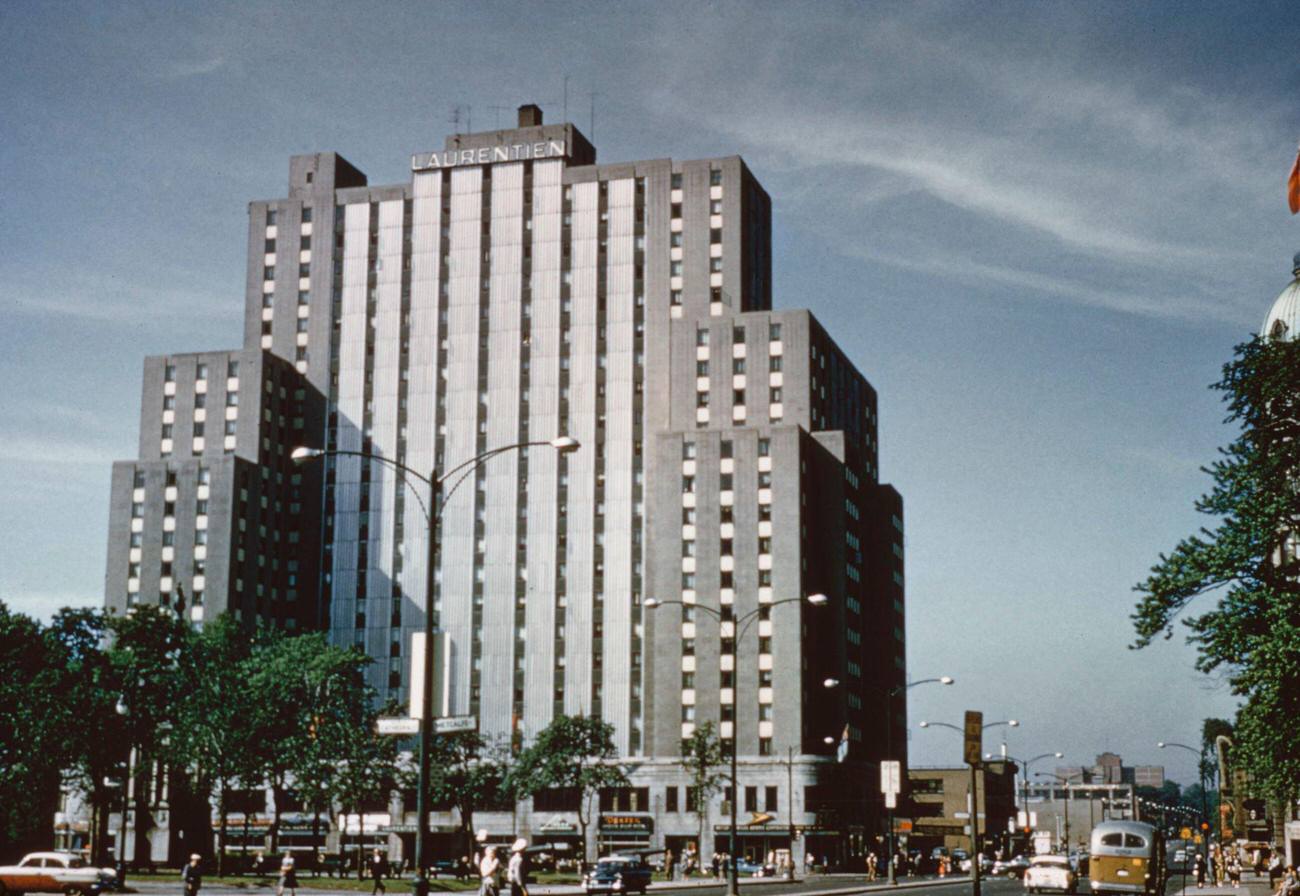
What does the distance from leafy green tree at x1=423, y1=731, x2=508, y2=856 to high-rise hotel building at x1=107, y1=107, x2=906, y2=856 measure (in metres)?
18.1

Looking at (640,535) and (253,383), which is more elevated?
(253,383)

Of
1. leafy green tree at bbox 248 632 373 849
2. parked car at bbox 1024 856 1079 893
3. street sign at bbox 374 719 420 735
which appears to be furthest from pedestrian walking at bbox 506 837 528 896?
leafy green tree at bbox 248 632 373 849

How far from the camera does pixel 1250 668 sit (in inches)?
1764

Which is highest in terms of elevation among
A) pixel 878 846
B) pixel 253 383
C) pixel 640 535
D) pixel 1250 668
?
pixel 253 383

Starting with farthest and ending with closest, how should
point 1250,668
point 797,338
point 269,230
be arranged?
point 269,230, point 797,338, point 1250,668

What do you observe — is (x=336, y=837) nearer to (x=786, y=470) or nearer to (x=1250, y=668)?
(x=786, y=470)

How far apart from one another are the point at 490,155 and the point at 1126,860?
125691 millimetres

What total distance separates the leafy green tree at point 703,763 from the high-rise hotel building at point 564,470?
162 inches

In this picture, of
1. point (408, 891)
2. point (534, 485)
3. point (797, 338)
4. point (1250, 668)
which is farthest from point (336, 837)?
point (1250, 668)

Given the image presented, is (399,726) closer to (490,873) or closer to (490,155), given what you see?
(490,873)

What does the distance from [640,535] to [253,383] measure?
4631cm

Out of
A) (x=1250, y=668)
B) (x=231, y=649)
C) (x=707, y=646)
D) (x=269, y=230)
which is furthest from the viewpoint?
(x=269, y=230)

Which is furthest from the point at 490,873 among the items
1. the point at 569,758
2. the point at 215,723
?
the point at 569,758

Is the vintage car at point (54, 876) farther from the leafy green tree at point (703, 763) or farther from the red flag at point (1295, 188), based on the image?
the leafy green tree at point (703, 763)
